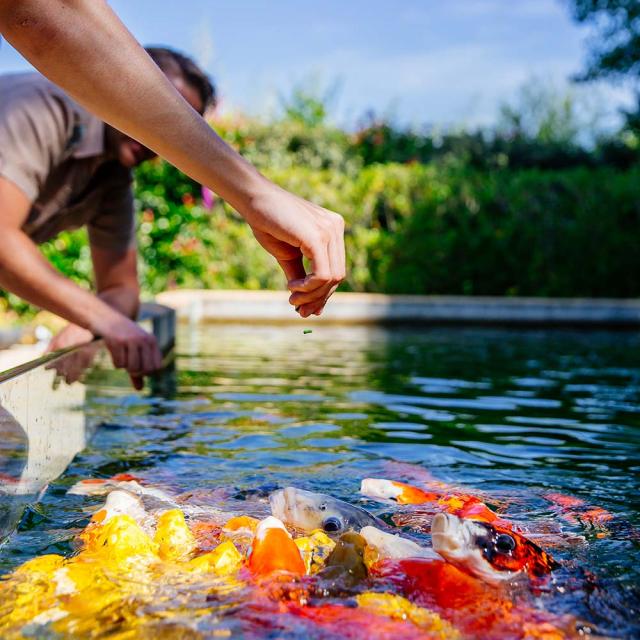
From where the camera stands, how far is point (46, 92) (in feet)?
11.4

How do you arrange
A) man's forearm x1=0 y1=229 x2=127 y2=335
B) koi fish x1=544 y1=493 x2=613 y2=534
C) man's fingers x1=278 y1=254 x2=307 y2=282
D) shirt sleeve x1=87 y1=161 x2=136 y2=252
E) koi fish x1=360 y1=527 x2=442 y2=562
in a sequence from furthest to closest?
shirt sleeve x1=87 y1=161 x2=136 y2=252 < man's forearm x1=0 y1=229 x2=127 y2=335 < koi fish x1=544 y1=493 x2=613 y2=534 < koi fish x1=360 y1=527 x2=442 y2=562 < man's fingers x1=278 y1=254 x2=307 y2=282

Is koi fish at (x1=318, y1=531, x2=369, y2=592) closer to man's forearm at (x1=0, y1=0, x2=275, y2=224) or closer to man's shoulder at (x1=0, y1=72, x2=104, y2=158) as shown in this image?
man's forearm at (x1=0, y1=0, x2=275, y2=224)

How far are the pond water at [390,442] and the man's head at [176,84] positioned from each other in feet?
3.14

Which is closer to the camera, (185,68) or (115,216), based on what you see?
(185,68)

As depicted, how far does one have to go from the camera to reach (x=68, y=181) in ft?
12.4

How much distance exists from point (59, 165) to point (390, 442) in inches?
71.7

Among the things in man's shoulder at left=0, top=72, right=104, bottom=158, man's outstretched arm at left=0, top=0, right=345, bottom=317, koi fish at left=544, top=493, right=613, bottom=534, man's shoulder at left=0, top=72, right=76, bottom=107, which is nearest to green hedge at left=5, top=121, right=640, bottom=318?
man's shoulder at left=0, top=72, right=104, bottom=158

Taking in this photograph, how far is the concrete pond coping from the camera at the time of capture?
391 inches

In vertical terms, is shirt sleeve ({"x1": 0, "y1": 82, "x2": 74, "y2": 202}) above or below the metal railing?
above

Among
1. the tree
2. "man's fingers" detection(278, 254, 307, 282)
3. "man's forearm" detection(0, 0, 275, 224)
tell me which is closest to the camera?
"man's forearm" detection(0, 0, 275, 224)

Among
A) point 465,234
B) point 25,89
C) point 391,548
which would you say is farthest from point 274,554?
point 465,234

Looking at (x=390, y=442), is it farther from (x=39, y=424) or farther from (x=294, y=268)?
(x=294, y=268)

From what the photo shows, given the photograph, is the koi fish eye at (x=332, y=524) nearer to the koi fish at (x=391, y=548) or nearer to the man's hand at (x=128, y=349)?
the koi fish at (x=391, y=548)

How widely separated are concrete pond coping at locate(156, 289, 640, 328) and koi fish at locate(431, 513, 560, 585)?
26.3 ft
